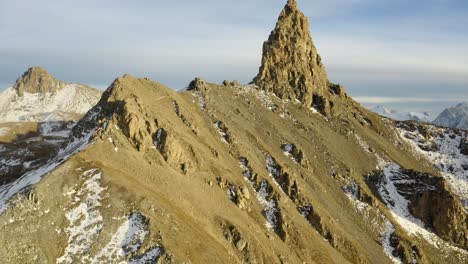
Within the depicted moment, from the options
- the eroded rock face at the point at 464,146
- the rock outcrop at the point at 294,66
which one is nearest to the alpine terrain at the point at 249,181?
the rock outcrop at the point at 294,66

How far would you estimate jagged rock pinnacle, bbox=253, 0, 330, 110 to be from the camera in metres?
146

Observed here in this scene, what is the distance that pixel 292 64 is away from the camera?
15125cm

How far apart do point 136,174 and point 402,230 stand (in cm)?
6496

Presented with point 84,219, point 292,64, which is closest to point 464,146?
point 292,64

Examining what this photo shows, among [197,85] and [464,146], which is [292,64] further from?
[464,146]

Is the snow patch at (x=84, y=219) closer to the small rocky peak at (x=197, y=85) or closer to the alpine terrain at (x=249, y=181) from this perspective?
the alpine terrain at (x=249, y=181)

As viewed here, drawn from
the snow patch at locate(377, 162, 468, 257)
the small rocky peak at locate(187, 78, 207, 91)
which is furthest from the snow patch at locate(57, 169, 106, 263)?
the snow patch at locate(377, 162, 468, 257)

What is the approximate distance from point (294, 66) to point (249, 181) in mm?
63682

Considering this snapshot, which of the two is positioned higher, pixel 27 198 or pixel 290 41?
pixel 290 41

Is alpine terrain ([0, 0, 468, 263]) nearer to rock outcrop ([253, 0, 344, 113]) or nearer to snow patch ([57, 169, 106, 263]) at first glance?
snow patch ([57, 169, 106, 263])

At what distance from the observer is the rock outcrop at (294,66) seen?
14549 cm

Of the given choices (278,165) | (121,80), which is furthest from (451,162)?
(121,80)

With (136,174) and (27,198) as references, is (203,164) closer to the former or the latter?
(136,174)

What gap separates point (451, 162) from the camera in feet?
478
